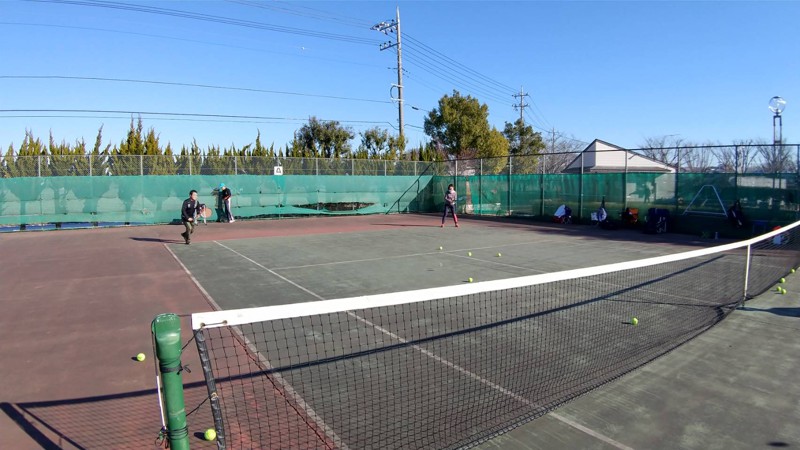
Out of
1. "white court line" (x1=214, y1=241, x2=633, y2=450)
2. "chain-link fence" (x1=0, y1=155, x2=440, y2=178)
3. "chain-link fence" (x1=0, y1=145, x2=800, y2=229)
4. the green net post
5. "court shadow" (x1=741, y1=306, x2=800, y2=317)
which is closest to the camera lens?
the green net post

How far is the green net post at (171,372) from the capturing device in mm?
2617

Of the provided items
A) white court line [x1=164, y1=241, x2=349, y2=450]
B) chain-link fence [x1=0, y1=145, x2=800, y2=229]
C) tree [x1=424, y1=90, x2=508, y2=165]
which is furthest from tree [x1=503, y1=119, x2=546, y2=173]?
white court line [x1=164, y1=241, x2=349, y2=450]

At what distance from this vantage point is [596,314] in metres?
7.18

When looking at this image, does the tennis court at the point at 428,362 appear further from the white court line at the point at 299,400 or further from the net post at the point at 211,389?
the net post at the point at 211,389

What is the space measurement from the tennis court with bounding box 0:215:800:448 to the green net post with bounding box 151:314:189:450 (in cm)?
133

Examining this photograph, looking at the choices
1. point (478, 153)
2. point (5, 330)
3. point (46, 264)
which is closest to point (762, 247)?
point (5, 330)

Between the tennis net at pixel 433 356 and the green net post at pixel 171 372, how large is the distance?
203mm

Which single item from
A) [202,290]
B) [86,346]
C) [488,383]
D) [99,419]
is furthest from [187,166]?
[488,383]

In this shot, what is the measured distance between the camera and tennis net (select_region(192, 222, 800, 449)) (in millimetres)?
3949

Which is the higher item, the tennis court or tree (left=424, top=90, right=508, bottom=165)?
tree (left=424, top=90, right=508, bottom=165)

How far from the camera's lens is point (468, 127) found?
124ft

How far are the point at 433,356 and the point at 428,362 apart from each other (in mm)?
168

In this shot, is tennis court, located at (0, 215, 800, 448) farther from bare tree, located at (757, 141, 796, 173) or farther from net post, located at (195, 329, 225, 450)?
bare tree, located at (757, 141, 796, 173)

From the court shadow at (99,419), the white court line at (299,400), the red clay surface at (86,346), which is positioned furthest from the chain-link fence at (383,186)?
the court shadow at (99,419)
